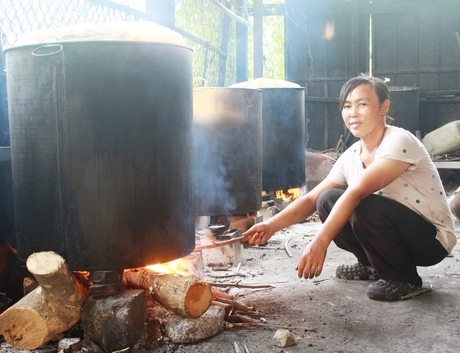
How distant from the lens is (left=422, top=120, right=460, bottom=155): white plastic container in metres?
8.70

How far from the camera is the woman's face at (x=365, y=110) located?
320 centimetres

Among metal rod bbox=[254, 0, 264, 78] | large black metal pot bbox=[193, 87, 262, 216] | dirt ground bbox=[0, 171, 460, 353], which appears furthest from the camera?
metal rod bbox=[254, 0, 264, 78]

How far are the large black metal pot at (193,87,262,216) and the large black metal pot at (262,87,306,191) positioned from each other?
52.2 inches

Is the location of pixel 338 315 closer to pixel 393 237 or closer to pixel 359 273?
pixel 393 237

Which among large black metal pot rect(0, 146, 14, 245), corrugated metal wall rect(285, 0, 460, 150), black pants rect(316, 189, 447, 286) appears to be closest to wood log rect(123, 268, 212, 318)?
large black metal pot rect(0, 146, 14, 245)

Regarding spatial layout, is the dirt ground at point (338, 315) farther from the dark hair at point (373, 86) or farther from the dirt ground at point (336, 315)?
the dark hair at point (373, 86)

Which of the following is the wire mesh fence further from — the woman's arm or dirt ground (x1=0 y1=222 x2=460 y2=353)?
dirt ground (x1=0 y1=222 x2=460 y2=353)

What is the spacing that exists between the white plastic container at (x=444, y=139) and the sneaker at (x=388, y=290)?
6.04m

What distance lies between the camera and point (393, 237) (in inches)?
127

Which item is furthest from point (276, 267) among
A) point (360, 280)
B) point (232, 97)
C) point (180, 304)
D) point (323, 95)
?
point (323, 95)

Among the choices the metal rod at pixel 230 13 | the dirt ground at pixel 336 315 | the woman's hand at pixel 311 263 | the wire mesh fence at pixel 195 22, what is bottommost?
the dirt ground at pixel 336 315

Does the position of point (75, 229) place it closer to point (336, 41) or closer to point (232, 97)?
point (232, 97)

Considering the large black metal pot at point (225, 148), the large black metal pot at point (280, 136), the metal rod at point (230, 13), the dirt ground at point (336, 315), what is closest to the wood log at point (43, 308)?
the dirt ground at point (336, 315)

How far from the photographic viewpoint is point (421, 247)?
10.6ft
